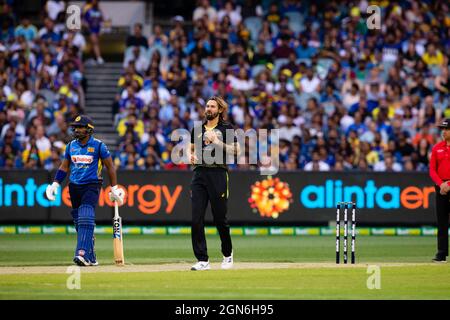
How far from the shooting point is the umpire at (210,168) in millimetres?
15211

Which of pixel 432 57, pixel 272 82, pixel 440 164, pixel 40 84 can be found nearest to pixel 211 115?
pixel 440 164

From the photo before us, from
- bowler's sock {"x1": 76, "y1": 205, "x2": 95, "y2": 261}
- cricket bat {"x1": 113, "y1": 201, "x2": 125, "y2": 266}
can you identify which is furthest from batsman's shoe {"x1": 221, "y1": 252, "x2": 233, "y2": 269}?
bowler's sock {"x1": 76, "y1": 205, "x2": 95, "y2": 261}

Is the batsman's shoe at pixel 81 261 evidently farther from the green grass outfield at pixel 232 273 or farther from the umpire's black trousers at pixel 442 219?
the umpire's black trousers at pixel 442 219

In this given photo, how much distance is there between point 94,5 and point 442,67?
10396 millimetres

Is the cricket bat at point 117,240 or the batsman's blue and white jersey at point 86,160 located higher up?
the batsman's blue and white jersey at point 86,160

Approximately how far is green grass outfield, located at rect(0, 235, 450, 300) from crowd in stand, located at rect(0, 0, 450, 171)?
4772mm

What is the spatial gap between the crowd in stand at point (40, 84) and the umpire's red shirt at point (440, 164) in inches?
437

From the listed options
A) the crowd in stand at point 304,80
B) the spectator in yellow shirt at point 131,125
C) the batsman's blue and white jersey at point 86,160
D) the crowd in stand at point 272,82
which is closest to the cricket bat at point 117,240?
the batsman's blue and white jersey at point 86,160

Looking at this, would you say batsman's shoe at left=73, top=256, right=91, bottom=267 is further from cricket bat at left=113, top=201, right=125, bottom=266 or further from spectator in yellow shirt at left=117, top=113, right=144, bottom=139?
spectator in yellow shirt at left=117, top=113, right=144, bottom=139

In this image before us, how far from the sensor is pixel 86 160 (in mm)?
16234

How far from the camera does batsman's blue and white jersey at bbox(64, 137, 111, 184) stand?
53.3ft

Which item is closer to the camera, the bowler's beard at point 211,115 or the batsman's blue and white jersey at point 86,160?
the bowler's beard at point 211,115

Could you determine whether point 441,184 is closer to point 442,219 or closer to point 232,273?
point 442,219

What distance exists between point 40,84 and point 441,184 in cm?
1500
